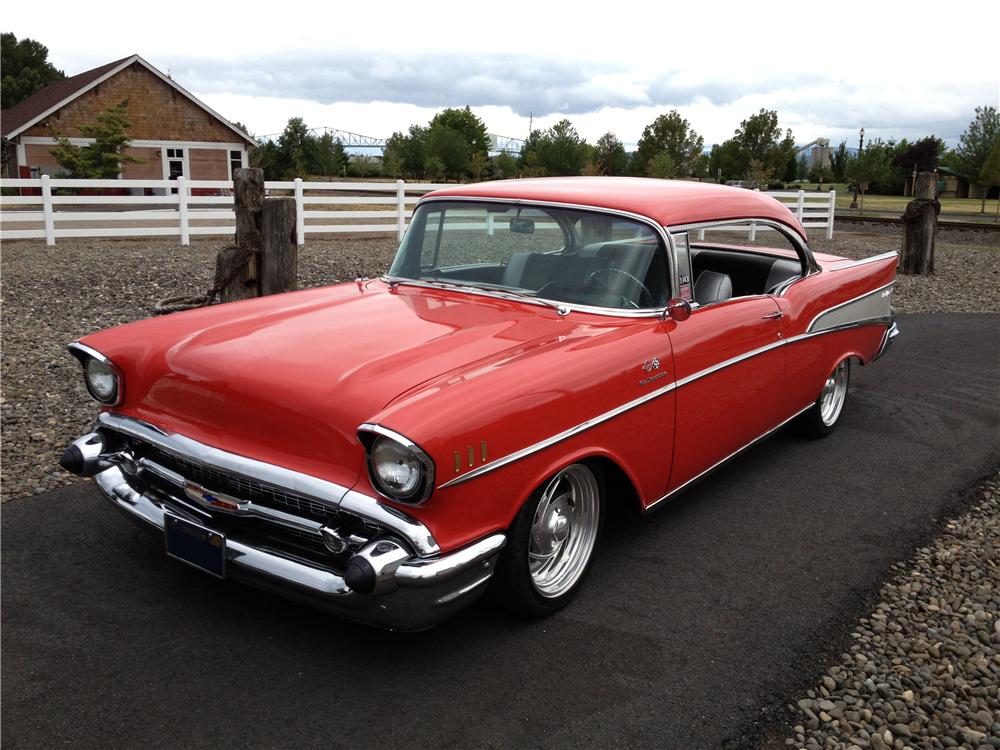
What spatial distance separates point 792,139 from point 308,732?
51915 mm

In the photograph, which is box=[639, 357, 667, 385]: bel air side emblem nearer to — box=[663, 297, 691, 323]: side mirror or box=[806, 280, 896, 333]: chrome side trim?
box=[663, 297, 691, 323]: side mirror

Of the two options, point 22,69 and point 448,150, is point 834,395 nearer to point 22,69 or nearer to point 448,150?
point 448,150

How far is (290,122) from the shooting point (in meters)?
43.0

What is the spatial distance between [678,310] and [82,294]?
7510 mm

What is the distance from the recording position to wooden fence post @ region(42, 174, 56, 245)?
12.6 metres

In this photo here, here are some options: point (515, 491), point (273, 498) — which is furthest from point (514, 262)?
point (273, 498)

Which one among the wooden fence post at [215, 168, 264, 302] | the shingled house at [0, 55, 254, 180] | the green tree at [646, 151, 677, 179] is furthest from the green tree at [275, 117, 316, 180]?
the wooden fence post at [215, 168, 264, 302]

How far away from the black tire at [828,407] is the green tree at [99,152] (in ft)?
88.9

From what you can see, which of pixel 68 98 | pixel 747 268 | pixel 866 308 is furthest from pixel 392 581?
pixel 68 98

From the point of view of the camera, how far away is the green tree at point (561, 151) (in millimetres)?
45000

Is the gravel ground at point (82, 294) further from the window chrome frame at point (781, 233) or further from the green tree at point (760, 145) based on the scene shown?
the green tree at point (760, 145)

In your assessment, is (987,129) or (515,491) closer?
(515,491)

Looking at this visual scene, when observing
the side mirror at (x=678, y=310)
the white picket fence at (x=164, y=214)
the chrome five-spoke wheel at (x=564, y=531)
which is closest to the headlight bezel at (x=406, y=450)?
the chrome five-spoke wheel at (x=564, y=531)

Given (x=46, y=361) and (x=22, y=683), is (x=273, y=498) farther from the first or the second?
(x=46, y=361)
